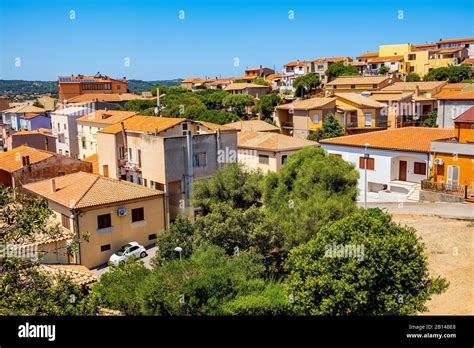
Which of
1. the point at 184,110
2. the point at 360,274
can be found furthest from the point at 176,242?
the point at 184,110

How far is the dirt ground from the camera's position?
990 centimetres

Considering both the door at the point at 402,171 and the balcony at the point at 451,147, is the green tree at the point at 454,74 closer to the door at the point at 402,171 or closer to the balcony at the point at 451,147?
the door at the point at 402,171

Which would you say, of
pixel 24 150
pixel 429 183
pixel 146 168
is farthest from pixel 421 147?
pixel 24 150

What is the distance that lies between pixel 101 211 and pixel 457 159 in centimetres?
1216

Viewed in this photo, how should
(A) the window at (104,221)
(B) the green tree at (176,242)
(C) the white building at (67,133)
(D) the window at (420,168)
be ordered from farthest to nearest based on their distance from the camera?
(C) the white building at (67,133) < (D) the window at (420,168) < (A) the window at (104,221) < (B) the green tree at (176,242)

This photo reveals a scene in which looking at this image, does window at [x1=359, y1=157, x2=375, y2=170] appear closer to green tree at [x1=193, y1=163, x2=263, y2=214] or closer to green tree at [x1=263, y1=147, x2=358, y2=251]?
green tree at [x1=263, y1=147, x2=358, y2=251]

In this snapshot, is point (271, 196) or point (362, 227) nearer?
point (362, 227)

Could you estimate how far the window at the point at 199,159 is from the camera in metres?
19.5

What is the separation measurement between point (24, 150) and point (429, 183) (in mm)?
17061

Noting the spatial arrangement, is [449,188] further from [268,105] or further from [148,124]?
[268,105]

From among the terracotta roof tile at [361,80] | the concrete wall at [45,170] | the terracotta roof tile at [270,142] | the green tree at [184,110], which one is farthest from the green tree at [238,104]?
the concrete wall at [45,170]

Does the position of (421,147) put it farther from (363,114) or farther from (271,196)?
(363,114)

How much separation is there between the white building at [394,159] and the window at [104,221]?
9.12 m

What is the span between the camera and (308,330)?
200 centimetres
